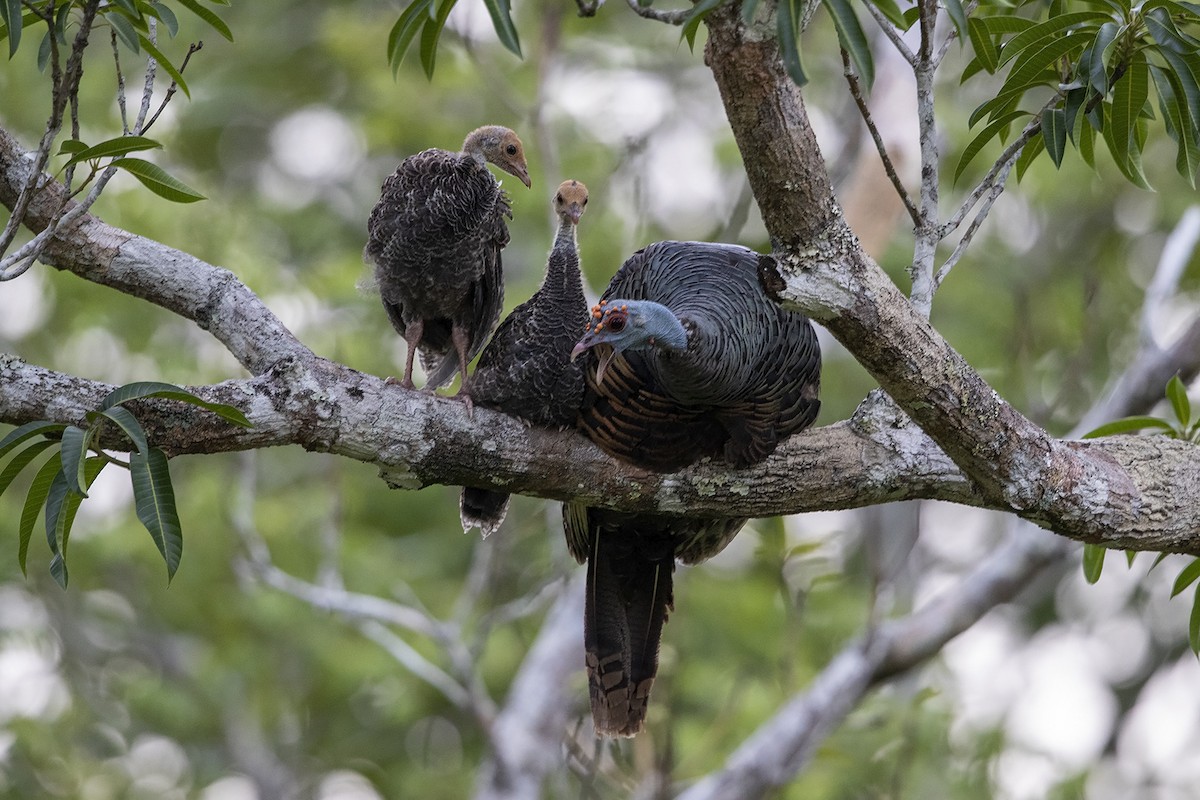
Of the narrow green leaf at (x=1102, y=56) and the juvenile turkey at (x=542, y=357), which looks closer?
the narrow green leaf at (x=1102, y=56)

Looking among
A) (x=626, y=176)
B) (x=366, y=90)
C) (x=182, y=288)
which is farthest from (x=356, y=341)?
(x=182, y=288)

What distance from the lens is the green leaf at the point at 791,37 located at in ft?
7.64

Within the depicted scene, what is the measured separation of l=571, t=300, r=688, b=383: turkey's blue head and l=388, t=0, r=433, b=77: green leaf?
0.88 metres

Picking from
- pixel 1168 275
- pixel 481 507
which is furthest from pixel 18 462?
pixel 1168 275

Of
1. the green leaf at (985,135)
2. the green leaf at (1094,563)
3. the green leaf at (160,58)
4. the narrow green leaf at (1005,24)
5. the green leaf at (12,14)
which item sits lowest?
the green leaf at (1094,563)

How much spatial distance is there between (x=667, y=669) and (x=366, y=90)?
6.21 meters

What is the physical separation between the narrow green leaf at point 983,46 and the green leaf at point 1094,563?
5.65 feet

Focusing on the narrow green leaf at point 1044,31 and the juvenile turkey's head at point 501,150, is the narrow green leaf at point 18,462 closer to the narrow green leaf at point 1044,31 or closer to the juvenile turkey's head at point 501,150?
the juvenile turkey's head at point 501,150

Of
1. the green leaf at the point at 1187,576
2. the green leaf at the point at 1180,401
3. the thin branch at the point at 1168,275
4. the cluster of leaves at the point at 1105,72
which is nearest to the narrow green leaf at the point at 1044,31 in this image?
the cluster of leaves at the point at 1105,72

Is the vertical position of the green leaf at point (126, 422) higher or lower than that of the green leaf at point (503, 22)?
lower

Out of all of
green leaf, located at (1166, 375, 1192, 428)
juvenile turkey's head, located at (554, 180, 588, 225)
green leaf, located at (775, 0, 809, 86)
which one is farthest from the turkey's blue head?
green leaf, located at (1166, 375, 1192, 428)

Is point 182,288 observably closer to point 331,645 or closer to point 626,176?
point 626,176

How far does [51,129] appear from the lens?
2506 millimetres

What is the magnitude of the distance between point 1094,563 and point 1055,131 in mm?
1641
